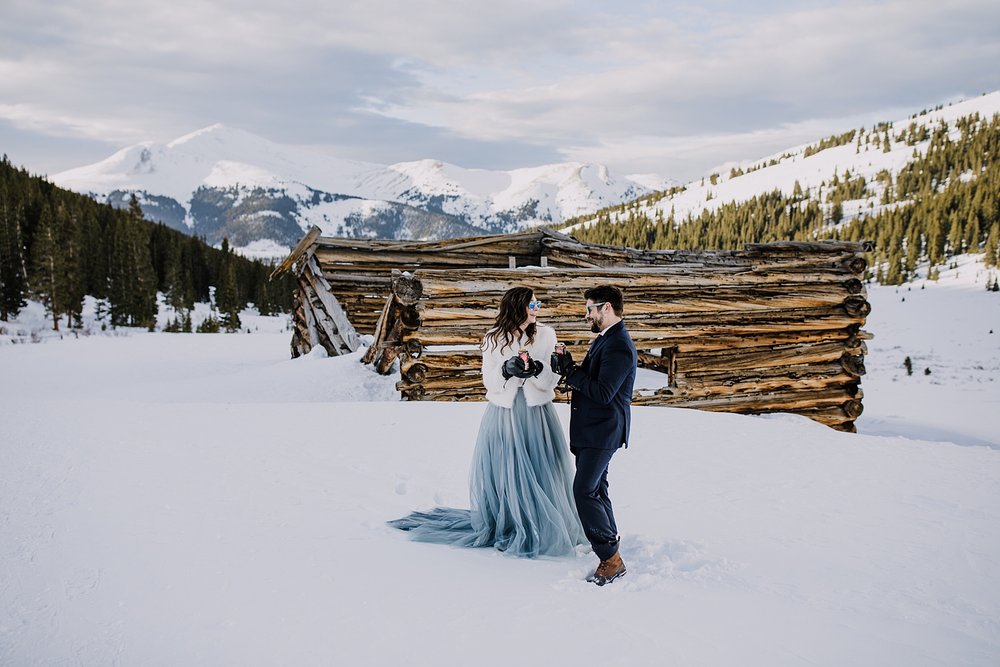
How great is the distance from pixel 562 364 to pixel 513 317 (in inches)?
18.4

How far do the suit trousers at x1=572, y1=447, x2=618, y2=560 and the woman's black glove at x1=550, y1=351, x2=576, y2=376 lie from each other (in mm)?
499

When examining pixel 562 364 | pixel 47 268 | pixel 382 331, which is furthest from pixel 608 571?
pixel 47 268

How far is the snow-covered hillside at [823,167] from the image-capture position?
137 m

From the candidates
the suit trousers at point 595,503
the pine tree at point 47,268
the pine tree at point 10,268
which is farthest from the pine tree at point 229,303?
the suit trousers at point 595,503

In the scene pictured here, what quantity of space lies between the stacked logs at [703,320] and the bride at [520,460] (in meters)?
4.46

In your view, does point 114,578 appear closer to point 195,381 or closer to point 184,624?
point 184,624

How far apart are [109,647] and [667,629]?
2665 mm

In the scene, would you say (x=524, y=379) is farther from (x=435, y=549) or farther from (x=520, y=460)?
(x=435, y=549)

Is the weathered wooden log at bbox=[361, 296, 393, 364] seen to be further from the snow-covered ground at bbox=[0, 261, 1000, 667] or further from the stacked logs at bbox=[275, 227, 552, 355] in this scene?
the snow-covered ground at bbox=[0, 261, 1000, 667]

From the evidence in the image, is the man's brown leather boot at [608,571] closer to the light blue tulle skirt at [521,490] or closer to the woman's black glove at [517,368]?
the light blue tulle skirt at [521,490]

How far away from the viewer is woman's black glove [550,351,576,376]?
3666mm

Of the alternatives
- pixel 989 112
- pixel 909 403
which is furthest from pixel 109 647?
pixel 989 112

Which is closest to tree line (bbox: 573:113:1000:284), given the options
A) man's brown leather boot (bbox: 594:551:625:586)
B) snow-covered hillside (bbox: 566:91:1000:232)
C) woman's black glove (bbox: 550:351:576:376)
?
snow-covered hillside (bbox: 566:91:1000:232)

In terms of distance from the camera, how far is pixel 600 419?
3.64 metres
